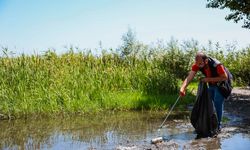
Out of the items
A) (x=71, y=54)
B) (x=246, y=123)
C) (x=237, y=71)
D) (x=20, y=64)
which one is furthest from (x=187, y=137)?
(x=237, y=71)

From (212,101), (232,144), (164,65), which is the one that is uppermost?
(164,65)

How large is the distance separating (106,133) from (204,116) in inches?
100

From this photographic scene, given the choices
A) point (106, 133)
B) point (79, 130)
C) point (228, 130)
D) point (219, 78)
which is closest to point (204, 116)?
point (219, 78)

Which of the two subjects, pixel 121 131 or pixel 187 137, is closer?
pixel 187 137

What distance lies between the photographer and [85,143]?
9.75 m

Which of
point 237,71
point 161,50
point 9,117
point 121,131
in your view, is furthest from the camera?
point 237,71

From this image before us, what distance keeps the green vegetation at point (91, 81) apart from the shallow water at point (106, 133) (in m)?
0.86

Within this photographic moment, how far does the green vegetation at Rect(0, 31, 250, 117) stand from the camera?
14.0 meters

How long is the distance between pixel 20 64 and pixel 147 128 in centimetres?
612

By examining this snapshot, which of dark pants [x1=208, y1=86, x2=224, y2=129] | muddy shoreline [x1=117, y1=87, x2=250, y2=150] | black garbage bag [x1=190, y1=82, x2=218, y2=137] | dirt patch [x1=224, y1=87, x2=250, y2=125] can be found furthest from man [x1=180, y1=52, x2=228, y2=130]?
dirt patch [x1=224, y1=87, x2=250, y2=125]

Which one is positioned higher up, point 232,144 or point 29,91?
point 29,91

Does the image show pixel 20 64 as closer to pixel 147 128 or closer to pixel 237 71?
pixel 147 128

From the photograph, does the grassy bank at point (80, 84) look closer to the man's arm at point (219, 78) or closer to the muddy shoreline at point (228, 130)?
the muddy shoreline at point (228, 130)

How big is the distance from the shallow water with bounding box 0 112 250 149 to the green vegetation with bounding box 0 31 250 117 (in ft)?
2.83
